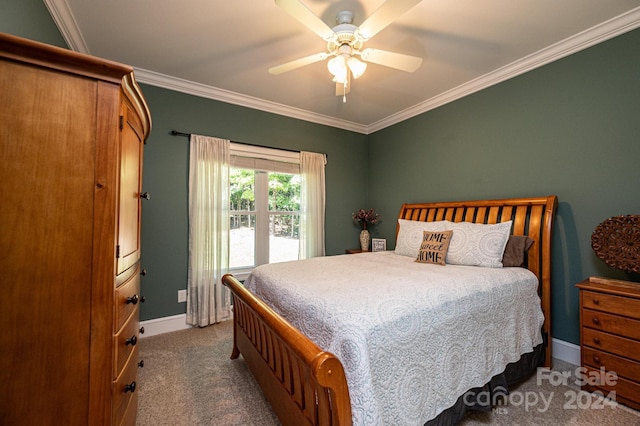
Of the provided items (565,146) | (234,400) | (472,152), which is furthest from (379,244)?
(234,400)

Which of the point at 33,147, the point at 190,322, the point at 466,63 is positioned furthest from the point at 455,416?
the point at 466,63

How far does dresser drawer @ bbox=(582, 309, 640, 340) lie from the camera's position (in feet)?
5.42

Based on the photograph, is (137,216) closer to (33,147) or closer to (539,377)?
(33,147)

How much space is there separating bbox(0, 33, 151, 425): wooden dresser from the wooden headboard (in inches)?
112

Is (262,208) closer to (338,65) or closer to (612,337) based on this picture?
(338,65)

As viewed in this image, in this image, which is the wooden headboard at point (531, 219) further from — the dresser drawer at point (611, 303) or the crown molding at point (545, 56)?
the crown molding at point (545, 56)

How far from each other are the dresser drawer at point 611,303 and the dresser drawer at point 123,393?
2.77 m

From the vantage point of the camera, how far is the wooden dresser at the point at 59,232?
0.77 meters

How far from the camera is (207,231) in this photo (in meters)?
2.98

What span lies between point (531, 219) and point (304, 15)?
95.7 inches

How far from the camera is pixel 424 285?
1.56 metres

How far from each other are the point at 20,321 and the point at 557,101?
11.8 feet

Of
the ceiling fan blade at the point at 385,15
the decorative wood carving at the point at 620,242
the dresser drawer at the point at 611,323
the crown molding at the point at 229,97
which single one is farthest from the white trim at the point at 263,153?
the dresser drawer at the point at 611,323

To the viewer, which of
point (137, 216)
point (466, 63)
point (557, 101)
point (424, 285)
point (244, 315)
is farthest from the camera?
point (466, 63)
